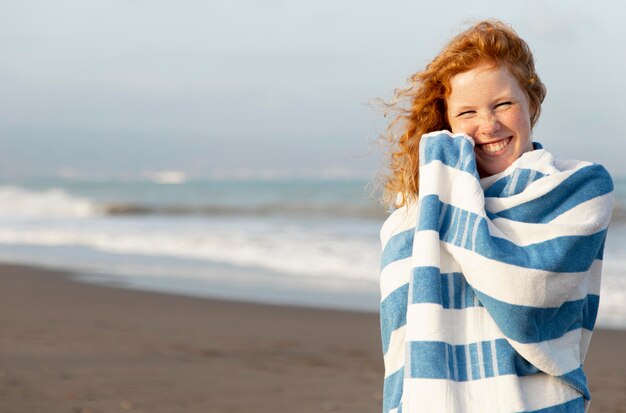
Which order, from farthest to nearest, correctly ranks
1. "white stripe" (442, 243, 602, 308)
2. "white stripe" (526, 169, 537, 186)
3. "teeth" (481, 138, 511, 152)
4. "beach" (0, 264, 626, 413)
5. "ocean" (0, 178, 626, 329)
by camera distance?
"ocean" (0, 178, 626, 329) < "beach" (0, 264, 626, 413) < "teeth" (481, 138, 511, 152) < "white stripe" (526, 169, 537, 186) < "white stripe" (442, 243, 602, 308)

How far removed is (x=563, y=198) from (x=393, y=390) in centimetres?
53

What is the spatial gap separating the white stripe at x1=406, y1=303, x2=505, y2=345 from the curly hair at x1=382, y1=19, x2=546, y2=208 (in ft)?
0.99

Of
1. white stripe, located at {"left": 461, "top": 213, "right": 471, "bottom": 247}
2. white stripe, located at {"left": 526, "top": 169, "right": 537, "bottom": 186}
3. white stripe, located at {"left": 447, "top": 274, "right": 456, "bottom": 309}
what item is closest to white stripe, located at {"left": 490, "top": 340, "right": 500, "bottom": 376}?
white stripe, located at {"left": 447, "top": 274, "right": 456, "bottom": 309}

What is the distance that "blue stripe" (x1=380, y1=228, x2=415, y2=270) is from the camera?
6.67ft

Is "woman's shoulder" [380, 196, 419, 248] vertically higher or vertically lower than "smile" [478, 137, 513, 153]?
lower

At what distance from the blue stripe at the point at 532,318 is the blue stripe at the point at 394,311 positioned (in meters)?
0.18

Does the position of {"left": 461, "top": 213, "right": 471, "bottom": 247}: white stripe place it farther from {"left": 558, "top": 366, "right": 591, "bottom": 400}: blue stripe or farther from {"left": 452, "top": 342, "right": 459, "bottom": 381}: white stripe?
{"left": 558, "top": 366, "right": 591, "bottom": 400}: blue stripe

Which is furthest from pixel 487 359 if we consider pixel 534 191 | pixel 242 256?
pixel 242 256

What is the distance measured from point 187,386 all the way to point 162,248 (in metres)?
8.91

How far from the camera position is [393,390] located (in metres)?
2.03

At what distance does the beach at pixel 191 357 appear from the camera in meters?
5.67

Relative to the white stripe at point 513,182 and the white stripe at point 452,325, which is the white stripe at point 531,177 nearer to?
the white stripe at point 513,182

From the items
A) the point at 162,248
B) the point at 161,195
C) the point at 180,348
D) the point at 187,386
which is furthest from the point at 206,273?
the point at 161,195

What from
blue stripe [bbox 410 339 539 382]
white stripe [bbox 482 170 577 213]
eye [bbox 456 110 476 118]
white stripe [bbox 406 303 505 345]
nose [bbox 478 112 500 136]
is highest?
eye [bbox 456 110 476 118]
